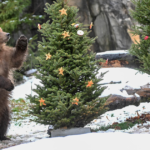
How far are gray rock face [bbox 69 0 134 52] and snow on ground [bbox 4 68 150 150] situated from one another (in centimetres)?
464

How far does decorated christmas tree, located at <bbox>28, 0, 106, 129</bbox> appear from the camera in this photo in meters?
3.74

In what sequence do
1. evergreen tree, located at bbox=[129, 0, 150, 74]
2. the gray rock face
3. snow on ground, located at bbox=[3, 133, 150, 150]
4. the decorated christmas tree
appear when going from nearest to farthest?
snow on ground, located at bbox=[3, 133, 150, 150] → the decorated christmas tree → evergreen tree, located at bbox=[129, 0, 150, 74] → the gray rock face

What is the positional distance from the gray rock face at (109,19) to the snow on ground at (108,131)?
464 centimetres

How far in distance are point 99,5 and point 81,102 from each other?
403 inches

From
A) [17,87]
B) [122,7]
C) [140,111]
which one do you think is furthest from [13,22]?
[140,111]

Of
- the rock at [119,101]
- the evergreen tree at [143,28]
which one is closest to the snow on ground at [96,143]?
the evergreen tree at [143,28]

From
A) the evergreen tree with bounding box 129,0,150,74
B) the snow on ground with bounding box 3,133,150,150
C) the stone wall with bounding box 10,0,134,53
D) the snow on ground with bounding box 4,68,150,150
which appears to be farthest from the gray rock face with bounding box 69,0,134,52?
the snow on ground with bounding box 3,133,150,150

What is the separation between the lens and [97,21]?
43.2 feet

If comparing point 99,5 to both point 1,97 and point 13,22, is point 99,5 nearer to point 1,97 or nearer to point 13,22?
point 13,22

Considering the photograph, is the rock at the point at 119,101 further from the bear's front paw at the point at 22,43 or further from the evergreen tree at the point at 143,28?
the bear's front paw at the point at 22,43

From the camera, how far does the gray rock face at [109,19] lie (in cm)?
1255

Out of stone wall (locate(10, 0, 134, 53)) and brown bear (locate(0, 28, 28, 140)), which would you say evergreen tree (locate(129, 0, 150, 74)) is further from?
stone wall (locate(10, 0, 134, 53))

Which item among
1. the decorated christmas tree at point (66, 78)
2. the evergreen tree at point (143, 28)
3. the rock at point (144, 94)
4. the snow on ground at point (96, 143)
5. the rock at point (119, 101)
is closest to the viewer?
the snow on ground at point (96, 143)

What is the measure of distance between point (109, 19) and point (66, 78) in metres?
9.66
